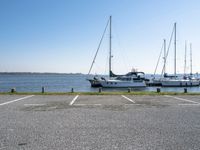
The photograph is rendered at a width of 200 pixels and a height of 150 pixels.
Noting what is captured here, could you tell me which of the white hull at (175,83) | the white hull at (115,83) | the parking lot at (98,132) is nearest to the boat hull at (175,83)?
the white hull at (175,83)

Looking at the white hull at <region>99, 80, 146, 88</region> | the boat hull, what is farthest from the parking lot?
the boat hull

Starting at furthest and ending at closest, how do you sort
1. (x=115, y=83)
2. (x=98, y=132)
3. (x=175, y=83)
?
1. (x=175, y=83)
2. (x=115, y=83)
3. (x=98, y=132)

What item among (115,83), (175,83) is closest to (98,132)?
(115,83)

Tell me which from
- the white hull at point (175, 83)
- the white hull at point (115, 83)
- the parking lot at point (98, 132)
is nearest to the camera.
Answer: the parking lot at point (98, 132)

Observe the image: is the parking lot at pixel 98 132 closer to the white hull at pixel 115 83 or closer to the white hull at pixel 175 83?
the white hull at pixel 115 83

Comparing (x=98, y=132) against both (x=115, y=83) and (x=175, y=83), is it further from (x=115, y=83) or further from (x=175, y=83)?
(x=175, y=83)

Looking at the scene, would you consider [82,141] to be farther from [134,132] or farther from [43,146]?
[134,132]

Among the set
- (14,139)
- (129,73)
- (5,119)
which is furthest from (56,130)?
(129,73)

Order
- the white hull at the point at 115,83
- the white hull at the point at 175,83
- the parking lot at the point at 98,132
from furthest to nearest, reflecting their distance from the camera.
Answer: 1. the white hull at the point at 175,83
2. the white hull at the point at 115,83
3. the parking lot at the point at 98,132

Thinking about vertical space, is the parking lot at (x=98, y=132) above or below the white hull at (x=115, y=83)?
above

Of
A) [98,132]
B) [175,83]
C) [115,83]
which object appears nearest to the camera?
[98,132]

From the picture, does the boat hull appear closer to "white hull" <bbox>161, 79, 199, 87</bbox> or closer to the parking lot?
"white hull" <bbox>161, 79, 199, 87</bbox>

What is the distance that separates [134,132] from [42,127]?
130 inches

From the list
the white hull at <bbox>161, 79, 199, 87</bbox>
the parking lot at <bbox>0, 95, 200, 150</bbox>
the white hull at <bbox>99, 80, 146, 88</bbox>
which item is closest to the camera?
the parking lot at <bbox>0, 95, 200, 150</bbox>
